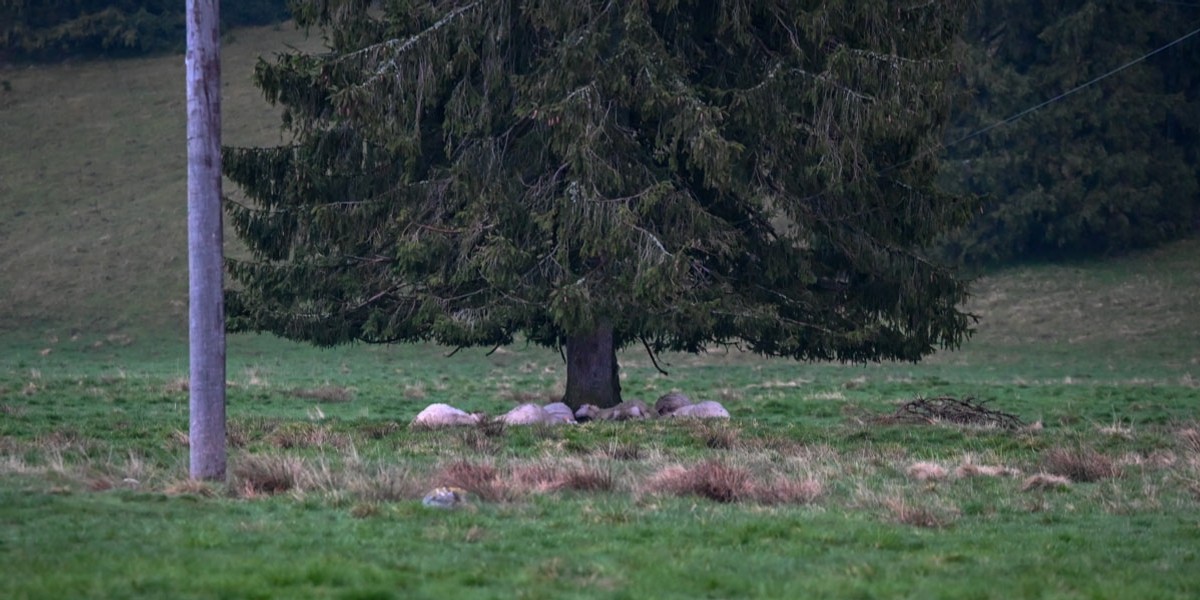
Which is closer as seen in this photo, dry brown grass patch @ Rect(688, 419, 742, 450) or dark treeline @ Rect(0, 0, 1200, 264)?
dry brown grass patch @ Rect(688, 419, 742, 450)

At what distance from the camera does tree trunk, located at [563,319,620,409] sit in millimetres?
21578

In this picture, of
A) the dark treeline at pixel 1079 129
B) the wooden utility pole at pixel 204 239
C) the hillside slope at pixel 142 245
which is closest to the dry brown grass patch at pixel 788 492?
the wooden utility pole at pixel 204 239

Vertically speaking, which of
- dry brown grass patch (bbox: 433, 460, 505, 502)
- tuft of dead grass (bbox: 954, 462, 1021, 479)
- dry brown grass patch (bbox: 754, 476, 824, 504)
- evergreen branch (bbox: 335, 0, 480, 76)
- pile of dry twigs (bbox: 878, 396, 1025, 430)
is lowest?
pile of dry twigs (bbox: 878, 396, 1025, 430)

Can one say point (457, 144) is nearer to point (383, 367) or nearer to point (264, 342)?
point (383, 367)

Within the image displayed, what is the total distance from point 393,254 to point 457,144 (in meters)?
1.88

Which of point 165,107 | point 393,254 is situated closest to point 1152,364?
point 393,254

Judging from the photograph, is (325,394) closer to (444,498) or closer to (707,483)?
(707,483)

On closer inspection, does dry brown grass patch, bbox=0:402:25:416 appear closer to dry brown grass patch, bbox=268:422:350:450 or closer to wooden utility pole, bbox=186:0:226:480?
dry brown grass patch, bbox=268:422:350:450

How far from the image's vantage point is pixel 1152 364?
146 ft

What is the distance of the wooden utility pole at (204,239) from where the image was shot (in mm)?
12406

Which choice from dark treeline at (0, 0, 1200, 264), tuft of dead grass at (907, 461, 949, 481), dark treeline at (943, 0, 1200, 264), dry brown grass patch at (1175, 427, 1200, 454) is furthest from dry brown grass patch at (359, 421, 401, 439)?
dark treeline at (943, 0, 1200, 264)

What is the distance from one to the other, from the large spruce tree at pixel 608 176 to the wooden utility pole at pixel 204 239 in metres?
6.01

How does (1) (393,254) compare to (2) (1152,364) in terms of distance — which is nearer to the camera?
(1) (393,254)

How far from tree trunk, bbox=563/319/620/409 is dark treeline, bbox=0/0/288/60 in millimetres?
48899
